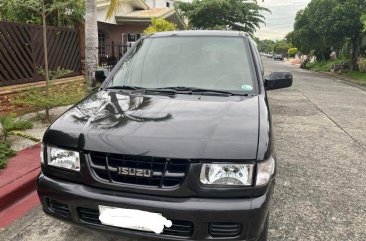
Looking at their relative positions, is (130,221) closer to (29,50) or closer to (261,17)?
(29,50)

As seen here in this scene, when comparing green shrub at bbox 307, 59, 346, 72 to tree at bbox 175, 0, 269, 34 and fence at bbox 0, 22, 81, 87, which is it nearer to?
tree at bbox 175, 0, 269, 34

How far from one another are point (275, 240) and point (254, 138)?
1.22 meters

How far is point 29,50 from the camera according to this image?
775 cm

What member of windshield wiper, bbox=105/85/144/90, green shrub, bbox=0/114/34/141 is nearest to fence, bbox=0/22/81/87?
green shrub, bbox=0/114/34/141

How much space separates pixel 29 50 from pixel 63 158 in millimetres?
6060

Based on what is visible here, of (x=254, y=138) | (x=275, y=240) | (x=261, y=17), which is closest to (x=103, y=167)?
(x=254, y=138)

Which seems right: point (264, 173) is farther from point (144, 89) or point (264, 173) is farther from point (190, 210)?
point (144, 89)

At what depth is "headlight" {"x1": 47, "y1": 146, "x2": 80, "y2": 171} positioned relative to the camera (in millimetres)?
2448

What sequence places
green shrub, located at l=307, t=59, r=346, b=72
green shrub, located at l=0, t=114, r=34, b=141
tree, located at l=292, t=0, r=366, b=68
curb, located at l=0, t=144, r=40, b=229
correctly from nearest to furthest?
curb, located at l=0, t=144, r=40, b=229 → green shrub, located at l=0, t=114, r=34, b=141 → tree, located at l=292, t=0, r=366, b=68 → green shrub, located at l=307, t=59, r=346, b=72

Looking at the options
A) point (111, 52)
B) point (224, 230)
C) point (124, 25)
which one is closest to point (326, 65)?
point (124, 25)

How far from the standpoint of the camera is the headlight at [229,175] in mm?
2242

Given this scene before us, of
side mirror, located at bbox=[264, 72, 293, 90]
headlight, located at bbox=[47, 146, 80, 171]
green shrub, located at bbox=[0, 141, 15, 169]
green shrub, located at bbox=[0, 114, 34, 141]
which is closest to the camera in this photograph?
headlight, located at bbox=[47, 146, 80, 171]

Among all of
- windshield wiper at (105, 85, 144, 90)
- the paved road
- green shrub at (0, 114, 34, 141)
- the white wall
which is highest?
the white wall

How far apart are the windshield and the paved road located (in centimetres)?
136
